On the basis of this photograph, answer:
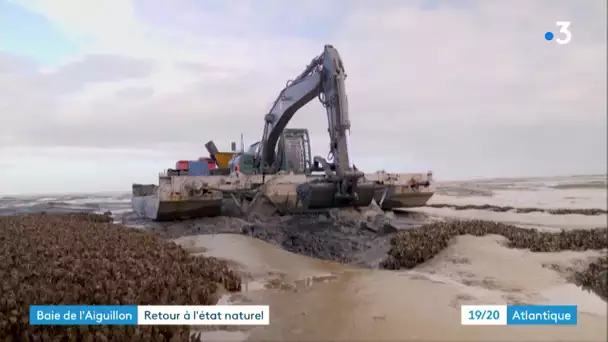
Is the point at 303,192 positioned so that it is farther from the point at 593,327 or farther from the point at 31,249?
the point at 593,327

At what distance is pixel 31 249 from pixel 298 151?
10.0 meters

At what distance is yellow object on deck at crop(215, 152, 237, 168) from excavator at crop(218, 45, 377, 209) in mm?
2951

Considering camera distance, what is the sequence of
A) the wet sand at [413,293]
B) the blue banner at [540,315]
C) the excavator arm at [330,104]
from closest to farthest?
the blue banner at [540,315] < the wet sand at [413,293] < the excavator arm at [330,104]

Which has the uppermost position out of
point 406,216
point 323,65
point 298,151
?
point 323,65

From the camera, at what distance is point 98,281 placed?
3908 mm

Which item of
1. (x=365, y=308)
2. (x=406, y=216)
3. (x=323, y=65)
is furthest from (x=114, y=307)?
(x=406, y=216)

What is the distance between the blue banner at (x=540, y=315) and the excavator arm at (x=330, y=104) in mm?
7365

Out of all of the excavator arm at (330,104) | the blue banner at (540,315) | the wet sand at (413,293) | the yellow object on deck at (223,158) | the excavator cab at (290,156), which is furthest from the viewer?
the yellow object on deck at (223,158)

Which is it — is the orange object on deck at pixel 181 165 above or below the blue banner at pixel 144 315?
above

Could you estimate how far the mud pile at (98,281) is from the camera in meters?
2.86

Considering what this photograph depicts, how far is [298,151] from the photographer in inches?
589

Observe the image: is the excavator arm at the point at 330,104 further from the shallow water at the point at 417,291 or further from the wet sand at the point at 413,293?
the wet sand at the point at 413,293

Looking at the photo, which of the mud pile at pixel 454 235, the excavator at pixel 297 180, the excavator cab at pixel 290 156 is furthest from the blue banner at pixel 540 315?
the excavator cab at pixel 290 156

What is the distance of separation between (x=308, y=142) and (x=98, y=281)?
11.8m
